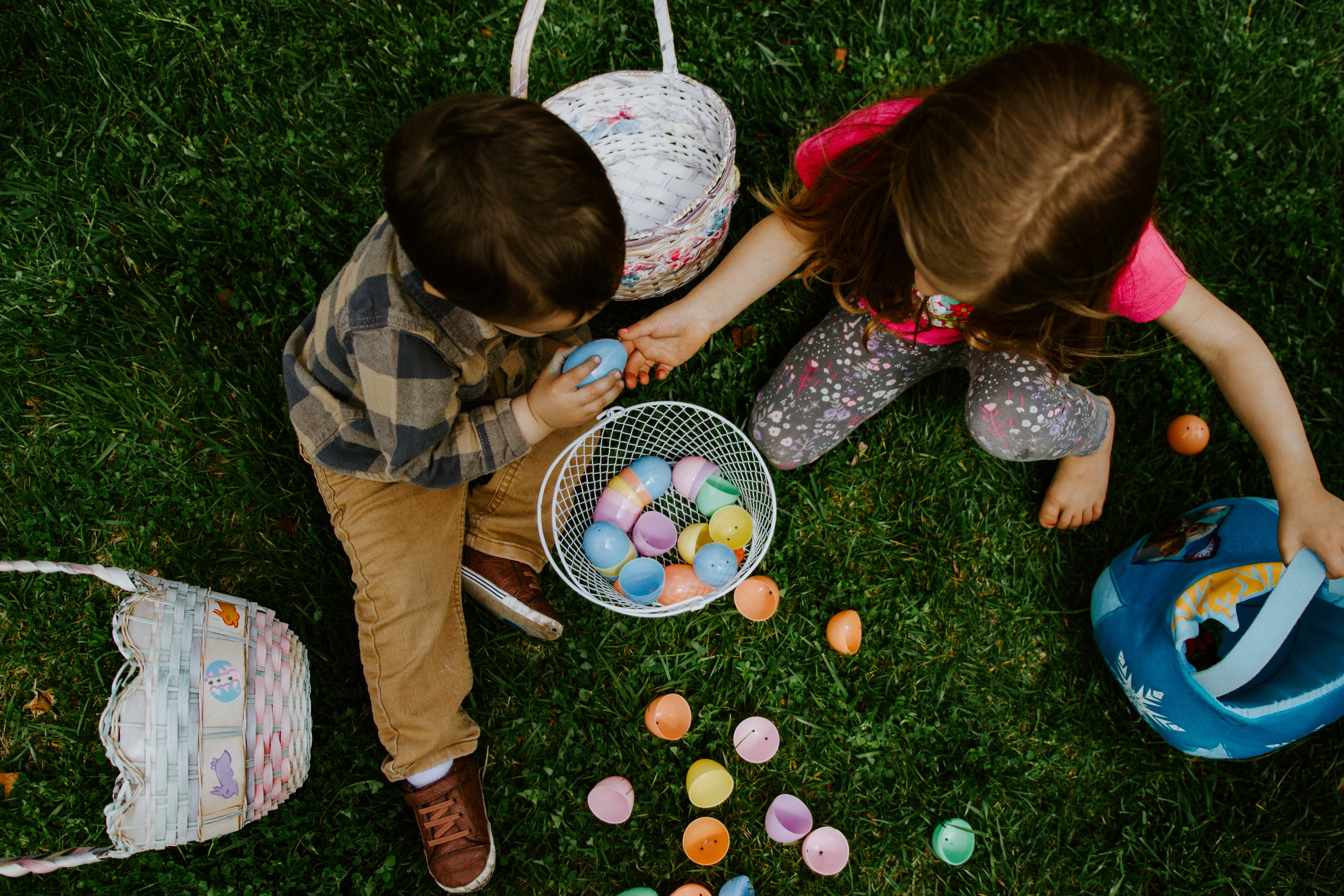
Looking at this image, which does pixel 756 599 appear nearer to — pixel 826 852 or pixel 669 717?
pixel 669 717

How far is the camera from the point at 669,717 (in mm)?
1958

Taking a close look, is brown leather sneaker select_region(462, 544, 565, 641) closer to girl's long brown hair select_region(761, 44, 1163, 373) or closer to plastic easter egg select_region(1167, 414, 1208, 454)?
girl's long brown hair select_region(761, 44, 1163, 373)

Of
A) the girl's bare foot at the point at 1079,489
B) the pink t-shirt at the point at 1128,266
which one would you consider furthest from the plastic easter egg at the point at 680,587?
the girl's bare foot at the point at 1079,489

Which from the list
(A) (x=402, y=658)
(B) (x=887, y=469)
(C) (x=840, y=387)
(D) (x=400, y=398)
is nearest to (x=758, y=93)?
(C) (x=840, y=387)

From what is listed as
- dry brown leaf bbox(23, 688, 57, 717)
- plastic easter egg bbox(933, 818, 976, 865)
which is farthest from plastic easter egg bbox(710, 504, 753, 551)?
dry brown leaf bbox(23, 688, 57, 717)

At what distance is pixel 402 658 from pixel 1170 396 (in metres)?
2.20

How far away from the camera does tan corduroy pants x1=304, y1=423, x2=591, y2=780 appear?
1.81m

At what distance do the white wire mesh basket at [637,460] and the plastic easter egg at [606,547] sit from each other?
0.07 meters

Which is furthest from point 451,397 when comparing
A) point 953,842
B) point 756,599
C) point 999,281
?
point 953,842

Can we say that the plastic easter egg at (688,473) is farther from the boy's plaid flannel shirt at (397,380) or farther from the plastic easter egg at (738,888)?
the plastic easter egg at (738,888)

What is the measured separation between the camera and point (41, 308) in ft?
6.89

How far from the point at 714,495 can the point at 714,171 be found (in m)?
0.88

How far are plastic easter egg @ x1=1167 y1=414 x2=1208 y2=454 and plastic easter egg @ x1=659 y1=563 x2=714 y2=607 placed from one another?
141 centimetres

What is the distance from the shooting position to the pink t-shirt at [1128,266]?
1609 millimetres
